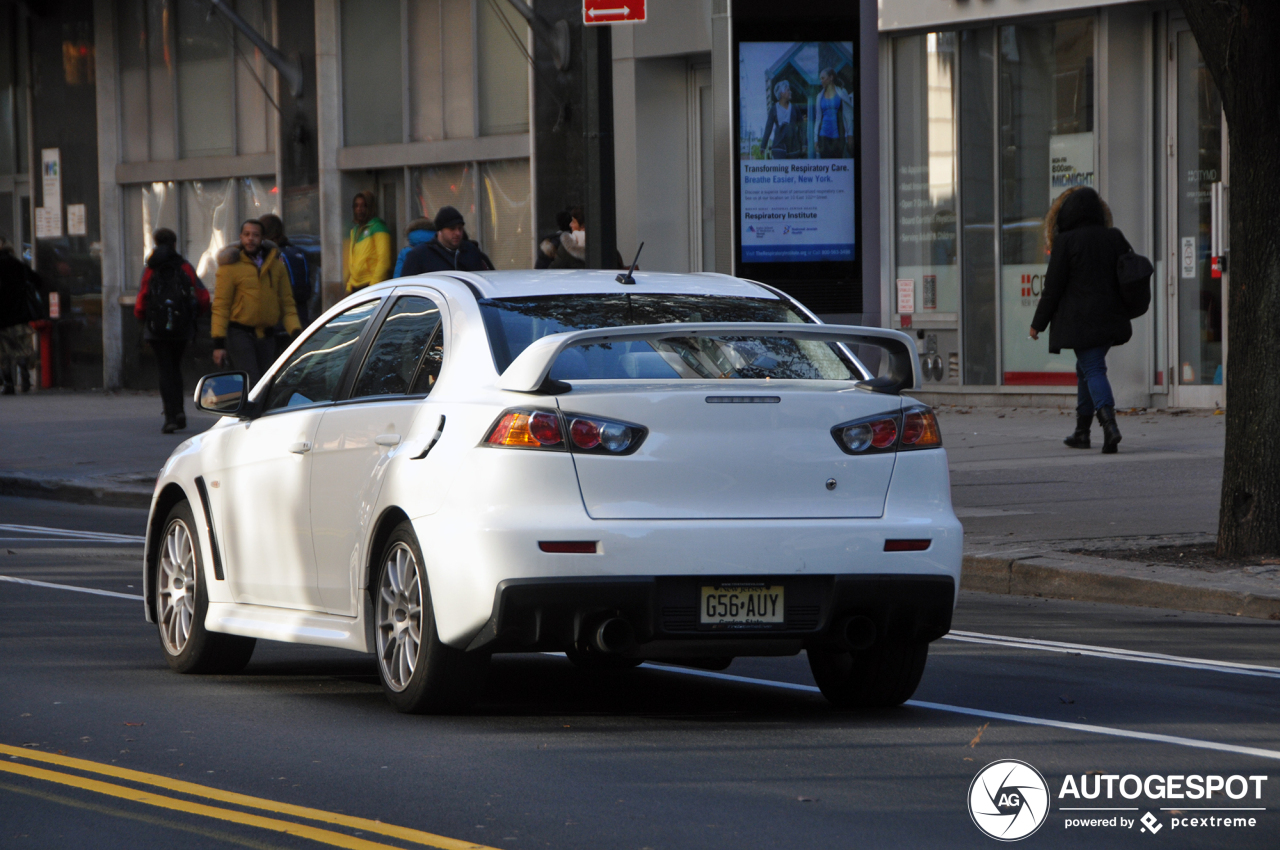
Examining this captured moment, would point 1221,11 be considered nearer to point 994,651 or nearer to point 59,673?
point 994,651

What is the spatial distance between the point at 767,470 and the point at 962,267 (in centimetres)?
1484

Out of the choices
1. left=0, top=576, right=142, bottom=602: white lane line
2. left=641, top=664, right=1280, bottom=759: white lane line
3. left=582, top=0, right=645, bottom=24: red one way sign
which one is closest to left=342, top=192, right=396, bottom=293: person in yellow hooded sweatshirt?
left=582, top=0, right=645, bottom=24: red one way sign

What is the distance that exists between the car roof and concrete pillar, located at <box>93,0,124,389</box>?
919 inches

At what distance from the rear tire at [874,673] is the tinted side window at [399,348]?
5.72 ft

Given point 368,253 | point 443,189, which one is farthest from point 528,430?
point 443,189

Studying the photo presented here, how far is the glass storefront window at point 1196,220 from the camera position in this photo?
1908cm

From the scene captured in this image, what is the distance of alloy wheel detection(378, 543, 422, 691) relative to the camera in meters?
6.66

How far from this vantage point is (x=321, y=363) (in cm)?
772

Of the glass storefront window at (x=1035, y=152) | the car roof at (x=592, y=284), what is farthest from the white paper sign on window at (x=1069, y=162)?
the car roof at (x=592, y=284)

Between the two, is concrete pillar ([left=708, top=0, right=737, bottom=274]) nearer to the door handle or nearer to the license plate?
the door handle

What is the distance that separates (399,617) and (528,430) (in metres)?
0.90

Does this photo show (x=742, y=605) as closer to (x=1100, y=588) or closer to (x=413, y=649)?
(x=413, y=649)

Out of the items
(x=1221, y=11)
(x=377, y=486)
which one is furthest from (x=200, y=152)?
(x=377, y=486)

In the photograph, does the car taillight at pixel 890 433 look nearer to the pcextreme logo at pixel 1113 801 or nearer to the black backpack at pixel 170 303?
the pcextreme logo at pixel 1113 801
